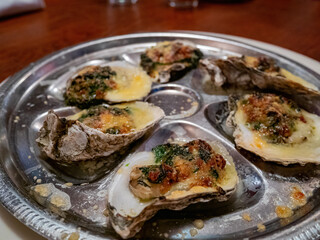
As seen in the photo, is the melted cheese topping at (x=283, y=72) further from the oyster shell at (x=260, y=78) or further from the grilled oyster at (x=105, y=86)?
the grilled oyster at (x=105, y=86)

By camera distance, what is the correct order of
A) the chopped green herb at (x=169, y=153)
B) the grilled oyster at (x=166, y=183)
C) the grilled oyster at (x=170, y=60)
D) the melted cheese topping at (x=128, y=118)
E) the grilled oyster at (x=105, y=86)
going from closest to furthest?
the grilled oyster at (x=166, y=183)
the chopped green herb at (x=169, y=153)
the melted cheese topping at (x=128, y=118)
the grilled oyster at (x=105, y=86)
the grilled oyster at (x=170, y=60)

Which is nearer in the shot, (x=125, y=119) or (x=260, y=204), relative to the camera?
(x=260, y=204)

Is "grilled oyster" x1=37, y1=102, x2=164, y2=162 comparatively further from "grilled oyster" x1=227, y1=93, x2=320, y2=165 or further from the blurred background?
the blurred background

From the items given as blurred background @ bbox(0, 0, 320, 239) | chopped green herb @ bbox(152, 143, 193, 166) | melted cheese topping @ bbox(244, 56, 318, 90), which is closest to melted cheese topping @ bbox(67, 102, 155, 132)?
chopped green herb @ bbox(152, 143, 193, 166)

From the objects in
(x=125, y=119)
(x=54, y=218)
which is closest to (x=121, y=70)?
(x=125, y=119)

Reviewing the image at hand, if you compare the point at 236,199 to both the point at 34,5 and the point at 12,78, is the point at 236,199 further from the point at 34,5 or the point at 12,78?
the point at 34,5

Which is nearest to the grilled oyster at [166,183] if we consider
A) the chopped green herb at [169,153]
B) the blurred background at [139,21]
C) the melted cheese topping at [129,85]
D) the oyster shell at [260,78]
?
the chopped green herb at [169,153]
